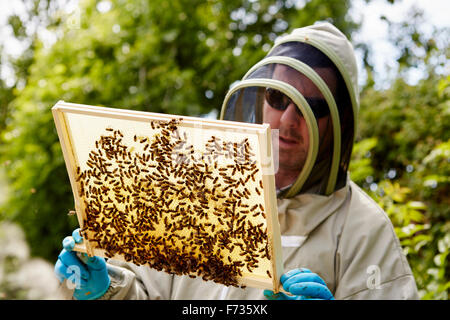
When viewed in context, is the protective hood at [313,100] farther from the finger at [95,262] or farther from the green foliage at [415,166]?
the green foliage at [415,166]

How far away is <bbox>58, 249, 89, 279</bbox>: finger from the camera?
2611mm

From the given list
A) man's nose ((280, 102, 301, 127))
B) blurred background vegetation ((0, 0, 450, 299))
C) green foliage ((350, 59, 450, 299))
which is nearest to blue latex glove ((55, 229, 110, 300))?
man's nose ((280, 102, 301, 127))

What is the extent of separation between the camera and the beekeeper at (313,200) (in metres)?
2.68

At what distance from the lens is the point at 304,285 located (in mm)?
2209

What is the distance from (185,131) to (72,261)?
1130 mm

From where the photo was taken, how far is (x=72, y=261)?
261 cm

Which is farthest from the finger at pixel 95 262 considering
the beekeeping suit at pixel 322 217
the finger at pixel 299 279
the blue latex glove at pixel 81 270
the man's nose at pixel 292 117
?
the man's nose at pixel 292 117

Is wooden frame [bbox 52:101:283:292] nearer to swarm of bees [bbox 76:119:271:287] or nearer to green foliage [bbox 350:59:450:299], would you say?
swarm of bees [bbox 76:119:271:287]

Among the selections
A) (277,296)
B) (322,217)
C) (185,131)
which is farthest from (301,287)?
(185,131)

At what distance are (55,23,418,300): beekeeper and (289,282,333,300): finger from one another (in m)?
0.39

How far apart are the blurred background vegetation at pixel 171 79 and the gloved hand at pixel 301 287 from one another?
14.1 ft
